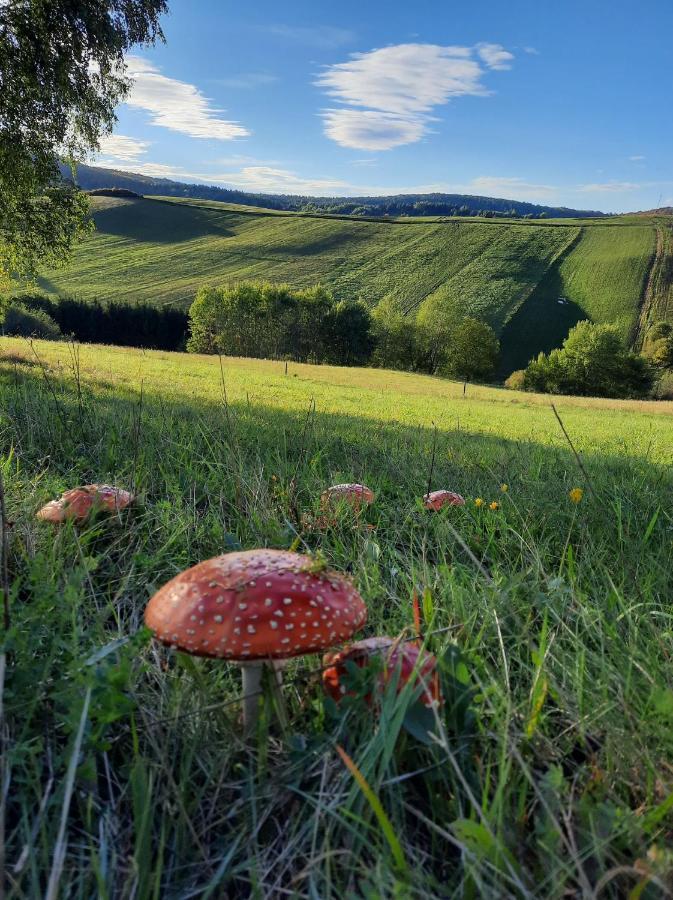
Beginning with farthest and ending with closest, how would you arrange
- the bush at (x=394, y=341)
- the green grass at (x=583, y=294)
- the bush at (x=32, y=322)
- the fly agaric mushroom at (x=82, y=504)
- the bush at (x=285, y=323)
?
the green grass at (x=583, y=294) → the bush at (x=394, y=341) → the bush at (x=285, y=323) → the bush at (x=32, y=322) → the fly agaric mushroom at (x=82, y=504)

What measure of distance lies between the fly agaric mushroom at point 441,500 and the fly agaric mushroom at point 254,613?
1500 millimetres

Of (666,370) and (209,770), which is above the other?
(209,770)

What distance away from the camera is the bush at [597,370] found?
62.3m

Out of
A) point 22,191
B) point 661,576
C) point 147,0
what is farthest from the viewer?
Answer: point 22,191

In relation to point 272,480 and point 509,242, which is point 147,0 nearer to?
point 272,480

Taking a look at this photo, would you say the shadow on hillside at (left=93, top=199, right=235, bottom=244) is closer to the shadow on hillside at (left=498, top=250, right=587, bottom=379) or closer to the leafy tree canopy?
the shadow on hillside at (left=498, top=250, right=587, bottom=379)

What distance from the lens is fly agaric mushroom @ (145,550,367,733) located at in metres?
1.47

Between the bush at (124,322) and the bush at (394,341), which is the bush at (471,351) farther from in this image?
the bush at (124,322)

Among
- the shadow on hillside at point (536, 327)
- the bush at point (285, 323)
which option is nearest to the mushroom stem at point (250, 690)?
the bush at point (285, 323)

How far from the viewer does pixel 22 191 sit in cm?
1342

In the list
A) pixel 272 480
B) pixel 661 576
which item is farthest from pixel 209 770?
pixel 272 480

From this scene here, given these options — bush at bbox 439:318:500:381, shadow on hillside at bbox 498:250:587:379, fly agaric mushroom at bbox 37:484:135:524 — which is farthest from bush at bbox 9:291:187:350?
fly agaric mushroom at bbox 37:484:135:524

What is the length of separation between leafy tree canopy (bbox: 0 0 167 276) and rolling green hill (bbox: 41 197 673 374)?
190 ft

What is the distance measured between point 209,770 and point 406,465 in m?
2.97
